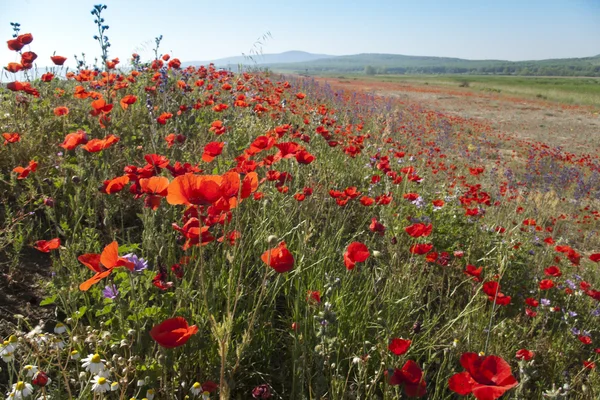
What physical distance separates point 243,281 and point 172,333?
3.34ft

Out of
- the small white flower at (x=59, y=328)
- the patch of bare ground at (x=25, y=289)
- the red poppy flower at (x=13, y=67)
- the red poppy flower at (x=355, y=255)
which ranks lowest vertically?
the patch of bare ground at (x=25, y=289)

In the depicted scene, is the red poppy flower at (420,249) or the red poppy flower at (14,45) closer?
the red poppy flower at (420,249)

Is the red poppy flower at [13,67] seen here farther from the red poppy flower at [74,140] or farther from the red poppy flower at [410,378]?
the red poppy flower at [410,378]

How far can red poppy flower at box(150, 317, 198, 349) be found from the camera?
3.47 ft

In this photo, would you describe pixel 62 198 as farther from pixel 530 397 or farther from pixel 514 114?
pixel 514 114

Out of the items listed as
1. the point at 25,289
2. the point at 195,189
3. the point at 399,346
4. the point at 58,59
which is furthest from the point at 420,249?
the point at 58,59

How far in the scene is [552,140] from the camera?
1669 cm

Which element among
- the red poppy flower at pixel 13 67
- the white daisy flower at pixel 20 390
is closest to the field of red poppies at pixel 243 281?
the white daisy flower at pixel 20 390

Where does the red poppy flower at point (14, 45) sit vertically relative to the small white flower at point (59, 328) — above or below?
above

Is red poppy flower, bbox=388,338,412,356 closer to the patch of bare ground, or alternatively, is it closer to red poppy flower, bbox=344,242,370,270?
red poppy flower, bbox=344,242,370,270

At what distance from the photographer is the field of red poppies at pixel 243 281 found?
128 centimetres

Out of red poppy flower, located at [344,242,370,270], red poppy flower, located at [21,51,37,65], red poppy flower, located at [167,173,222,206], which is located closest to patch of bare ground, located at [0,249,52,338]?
red poppy flower, located at [167,173,222,206]

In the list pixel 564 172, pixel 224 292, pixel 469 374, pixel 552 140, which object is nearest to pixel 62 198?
pixel 224 292

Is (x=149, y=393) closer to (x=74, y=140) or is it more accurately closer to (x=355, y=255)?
(x=355, y=255)
